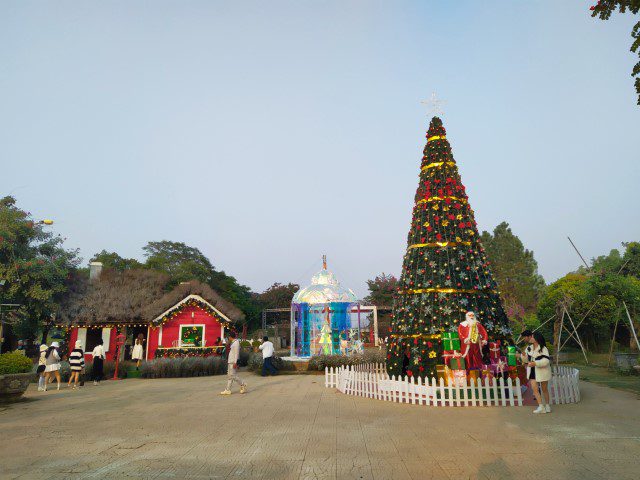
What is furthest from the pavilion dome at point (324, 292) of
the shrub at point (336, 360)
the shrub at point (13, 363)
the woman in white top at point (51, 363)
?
the shrub at point (13, 363)

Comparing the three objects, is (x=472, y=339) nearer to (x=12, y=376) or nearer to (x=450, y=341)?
(x=450, y=341)

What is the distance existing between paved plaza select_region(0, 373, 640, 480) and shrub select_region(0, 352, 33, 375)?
1179 millimetres

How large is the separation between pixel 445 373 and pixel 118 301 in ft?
Result: 67.1

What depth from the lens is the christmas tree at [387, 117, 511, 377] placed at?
1012 cm

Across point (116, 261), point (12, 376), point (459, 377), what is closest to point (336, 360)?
point (459, 377)

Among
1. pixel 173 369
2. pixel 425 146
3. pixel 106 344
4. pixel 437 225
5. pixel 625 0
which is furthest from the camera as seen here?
pixel 106 344

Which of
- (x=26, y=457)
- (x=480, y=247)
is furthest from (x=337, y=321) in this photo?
(x=26, y=457)

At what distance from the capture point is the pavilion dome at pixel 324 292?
22438mm

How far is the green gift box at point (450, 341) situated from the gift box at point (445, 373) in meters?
0.48

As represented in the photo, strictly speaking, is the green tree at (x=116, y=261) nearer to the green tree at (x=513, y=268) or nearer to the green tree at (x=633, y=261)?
the green tree at (x=513, y=268)

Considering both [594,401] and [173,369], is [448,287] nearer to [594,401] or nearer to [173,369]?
[594,401]

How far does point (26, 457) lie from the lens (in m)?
5.48

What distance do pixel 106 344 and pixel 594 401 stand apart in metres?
23.7

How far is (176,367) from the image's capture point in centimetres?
1786
